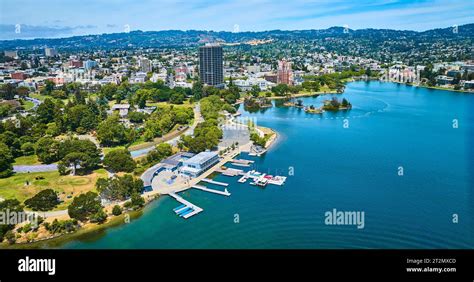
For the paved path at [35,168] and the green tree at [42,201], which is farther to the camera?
the paved path at [35,168]

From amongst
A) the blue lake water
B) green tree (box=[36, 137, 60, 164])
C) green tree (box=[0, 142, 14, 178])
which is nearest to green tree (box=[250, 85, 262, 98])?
the blue lake water

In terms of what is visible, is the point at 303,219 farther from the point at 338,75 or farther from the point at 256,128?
the point at 338,75

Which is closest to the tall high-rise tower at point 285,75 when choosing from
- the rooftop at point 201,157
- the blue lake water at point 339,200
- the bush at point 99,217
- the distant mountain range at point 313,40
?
the blue lake water at point 339,200

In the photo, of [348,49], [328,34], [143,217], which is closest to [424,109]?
[143,217]

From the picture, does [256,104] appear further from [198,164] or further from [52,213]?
[52,213]

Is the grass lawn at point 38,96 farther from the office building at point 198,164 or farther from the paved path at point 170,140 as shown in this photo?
the office building at point 198,164

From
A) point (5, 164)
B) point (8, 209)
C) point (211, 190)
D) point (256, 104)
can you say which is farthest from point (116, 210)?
point (256, 104)

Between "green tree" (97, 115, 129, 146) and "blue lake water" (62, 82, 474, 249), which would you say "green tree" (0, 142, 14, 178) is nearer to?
"green tree" (97, 115, 129, 146)
